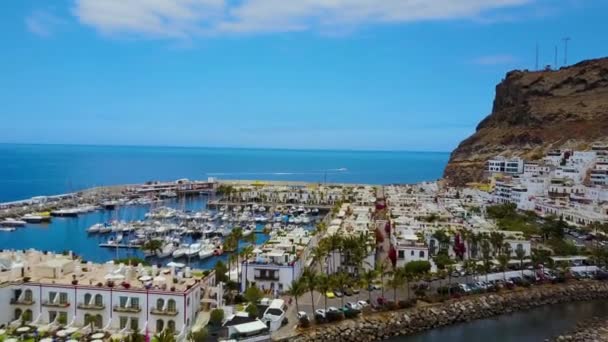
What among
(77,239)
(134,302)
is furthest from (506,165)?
(134,302)

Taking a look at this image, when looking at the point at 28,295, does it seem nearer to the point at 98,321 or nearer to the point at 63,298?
the point at 63,298

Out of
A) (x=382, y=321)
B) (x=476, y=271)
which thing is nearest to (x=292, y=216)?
(x=476, y=271)

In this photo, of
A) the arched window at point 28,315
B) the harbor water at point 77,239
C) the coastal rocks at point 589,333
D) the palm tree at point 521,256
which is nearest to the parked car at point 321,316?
the coastal rocks at point 589,333

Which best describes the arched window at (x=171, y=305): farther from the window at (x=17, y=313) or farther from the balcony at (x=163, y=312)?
the window at (x=17, y=313)

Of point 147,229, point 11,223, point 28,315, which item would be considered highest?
point 28,315

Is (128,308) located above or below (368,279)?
below

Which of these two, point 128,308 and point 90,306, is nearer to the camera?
point 128,308
